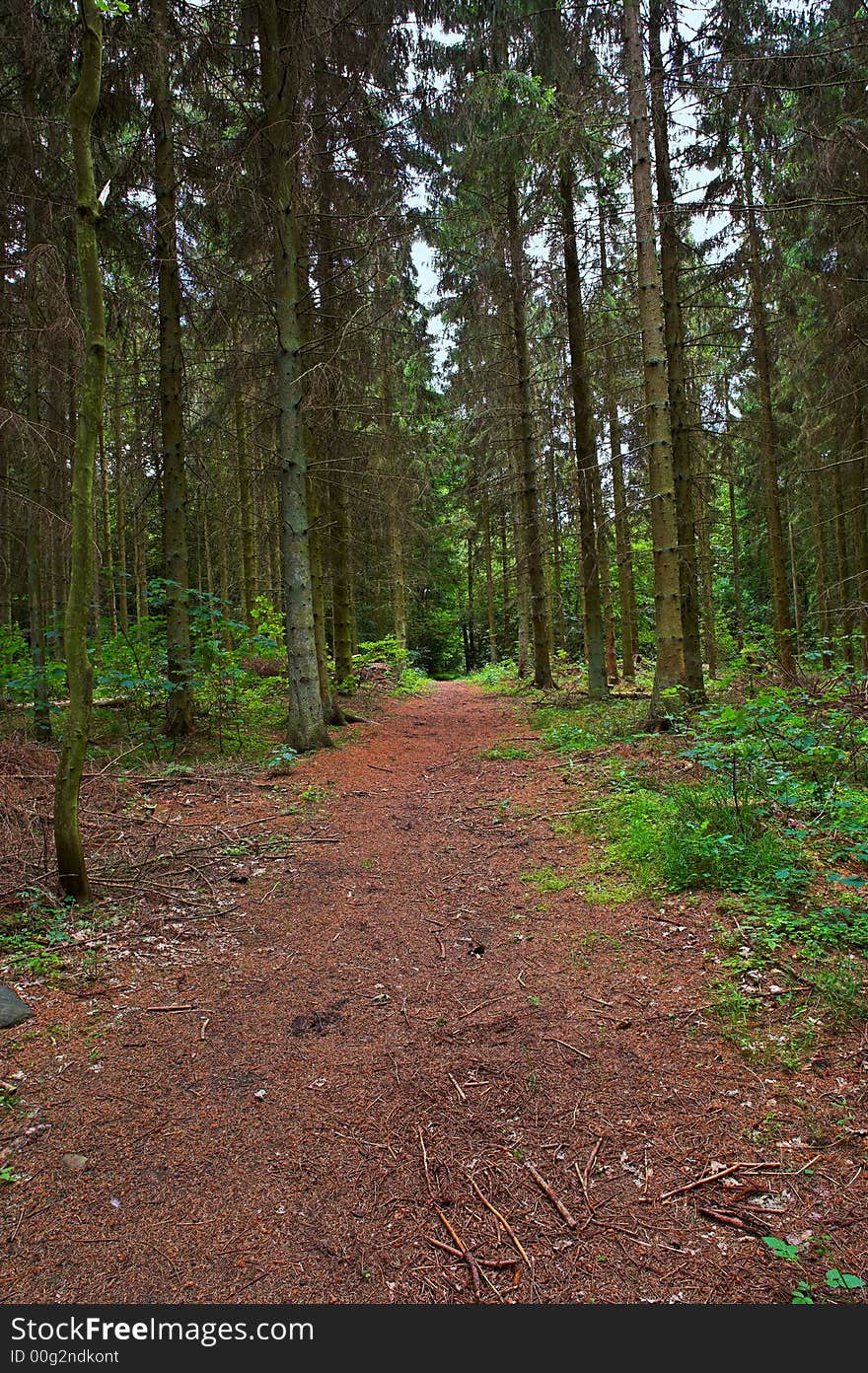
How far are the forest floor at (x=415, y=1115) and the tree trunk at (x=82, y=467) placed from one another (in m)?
0.87

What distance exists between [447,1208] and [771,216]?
14434 mm

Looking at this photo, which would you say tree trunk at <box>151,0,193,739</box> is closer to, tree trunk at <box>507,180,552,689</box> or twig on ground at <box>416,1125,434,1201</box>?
tree trunk at <box>507,180,552,689</box>

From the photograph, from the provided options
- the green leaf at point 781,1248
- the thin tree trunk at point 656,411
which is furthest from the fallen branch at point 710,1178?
the thin tree trunk at point 656,411

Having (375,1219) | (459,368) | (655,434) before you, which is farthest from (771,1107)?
(459,368)

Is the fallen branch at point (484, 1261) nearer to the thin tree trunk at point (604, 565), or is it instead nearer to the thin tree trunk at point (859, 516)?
the thin tree trunk at point (604, 565)

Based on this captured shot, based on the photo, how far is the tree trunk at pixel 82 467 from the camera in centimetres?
419

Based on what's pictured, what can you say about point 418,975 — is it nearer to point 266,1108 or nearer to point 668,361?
point 266,1108

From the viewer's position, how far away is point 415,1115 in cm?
255

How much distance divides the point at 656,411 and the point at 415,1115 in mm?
8238

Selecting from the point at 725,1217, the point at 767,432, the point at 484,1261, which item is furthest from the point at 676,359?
the point at 484,1261

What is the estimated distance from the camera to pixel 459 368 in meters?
16.7

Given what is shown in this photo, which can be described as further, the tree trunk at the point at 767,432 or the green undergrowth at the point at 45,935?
the tree trunk at the point at 767,432

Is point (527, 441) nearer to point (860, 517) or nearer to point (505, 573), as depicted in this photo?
point (505, 573)

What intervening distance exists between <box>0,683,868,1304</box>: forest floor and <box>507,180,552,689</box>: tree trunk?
10855mm
